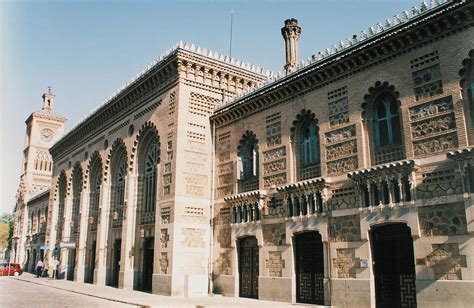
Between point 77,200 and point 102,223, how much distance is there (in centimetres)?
830

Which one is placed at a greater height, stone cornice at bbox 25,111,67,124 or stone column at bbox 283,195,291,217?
stone cornice at bbox 25,111,67,124

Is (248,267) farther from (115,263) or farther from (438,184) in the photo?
(115,263)

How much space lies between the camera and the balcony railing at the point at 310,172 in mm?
16672

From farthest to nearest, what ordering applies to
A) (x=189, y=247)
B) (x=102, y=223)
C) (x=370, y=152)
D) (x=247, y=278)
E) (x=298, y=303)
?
(x=102, y=223) < (x=189, y=247) < (x=247, y=278) < (x=298, y=303) < (x=370, y=152)

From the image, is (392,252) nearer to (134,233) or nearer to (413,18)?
(413,18)

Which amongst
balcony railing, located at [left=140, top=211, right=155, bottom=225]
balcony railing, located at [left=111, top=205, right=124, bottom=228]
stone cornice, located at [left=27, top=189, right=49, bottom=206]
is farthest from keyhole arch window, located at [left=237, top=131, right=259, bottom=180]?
stone cornice, located at [left=27, top=189, right=49, bottom=206]

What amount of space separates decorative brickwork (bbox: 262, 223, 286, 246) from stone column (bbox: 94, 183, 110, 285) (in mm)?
13065

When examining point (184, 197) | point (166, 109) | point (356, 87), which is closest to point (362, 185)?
point (356, 87)

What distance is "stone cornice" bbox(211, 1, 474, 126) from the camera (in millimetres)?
12758

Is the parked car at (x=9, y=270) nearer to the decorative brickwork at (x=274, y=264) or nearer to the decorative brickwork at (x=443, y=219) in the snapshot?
the decorative brickwork at (x=274, y=264)

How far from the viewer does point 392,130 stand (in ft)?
47.5

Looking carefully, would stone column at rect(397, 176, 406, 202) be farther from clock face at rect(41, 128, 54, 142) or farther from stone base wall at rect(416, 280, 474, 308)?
clock face at rect(41, 128, 54, 142)

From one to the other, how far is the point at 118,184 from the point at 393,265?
1897cm

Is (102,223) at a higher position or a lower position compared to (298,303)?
higher
